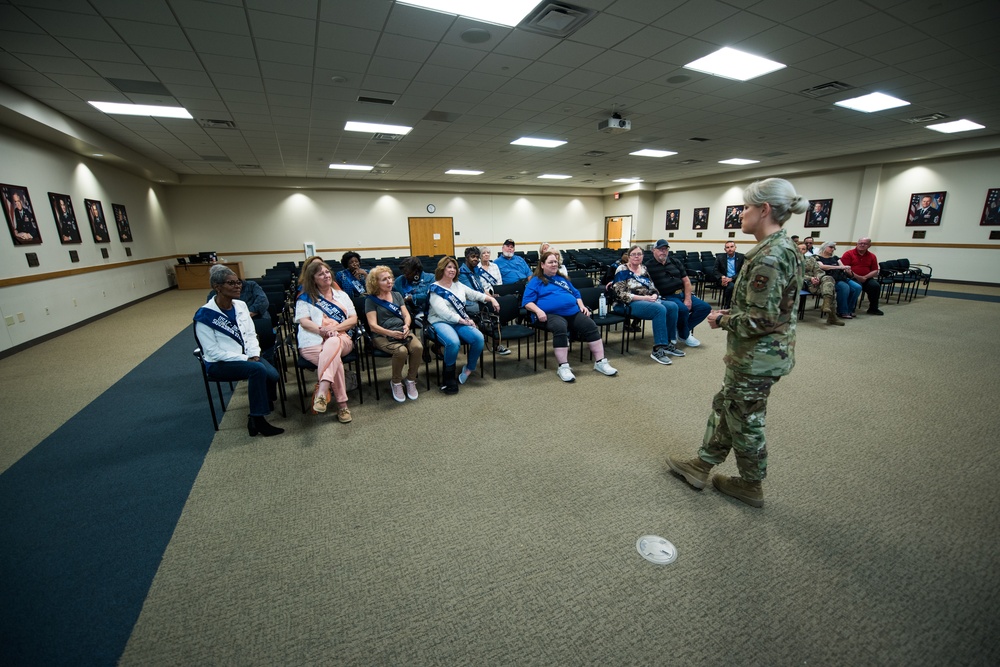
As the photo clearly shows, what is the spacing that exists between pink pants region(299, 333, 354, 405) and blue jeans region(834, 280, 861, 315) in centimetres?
784

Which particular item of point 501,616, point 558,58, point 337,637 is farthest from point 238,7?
point 501,616

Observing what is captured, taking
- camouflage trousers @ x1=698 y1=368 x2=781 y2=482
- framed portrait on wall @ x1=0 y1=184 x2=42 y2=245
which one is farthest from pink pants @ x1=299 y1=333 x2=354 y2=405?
framed portrait on wall @ x1=0 y1=184 x2=42 y2=245

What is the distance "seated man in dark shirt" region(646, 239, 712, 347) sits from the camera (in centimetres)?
516

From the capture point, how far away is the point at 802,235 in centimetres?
1312

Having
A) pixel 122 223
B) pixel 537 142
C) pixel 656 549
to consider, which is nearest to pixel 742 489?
pixel 656 549

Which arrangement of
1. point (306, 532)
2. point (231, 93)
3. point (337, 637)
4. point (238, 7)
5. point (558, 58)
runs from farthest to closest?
point (231, 93) → point (558, 58) → point (238, 7) → point (306, 532) → point (337, 637)

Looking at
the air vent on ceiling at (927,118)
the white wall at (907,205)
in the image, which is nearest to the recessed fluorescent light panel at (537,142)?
the air vent on ceiling at (927,118)

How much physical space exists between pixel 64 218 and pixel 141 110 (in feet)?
8.47

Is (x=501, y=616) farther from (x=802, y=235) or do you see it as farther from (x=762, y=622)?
(x=802, y=235)

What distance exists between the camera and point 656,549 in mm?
1932

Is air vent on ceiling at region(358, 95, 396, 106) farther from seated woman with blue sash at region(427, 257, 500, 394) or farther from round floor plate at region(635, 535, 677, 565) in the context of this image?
round floor plate at region(635, 535, 677, 565)

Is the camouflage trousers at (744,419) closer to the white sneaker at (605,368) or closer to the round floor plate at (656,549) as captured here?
the round floor plate at (656,549)

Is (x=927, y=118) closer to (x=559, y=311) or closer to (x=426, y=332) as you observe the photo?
(x=559, y=311)

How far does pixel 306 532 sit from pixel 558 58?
5.11 m
